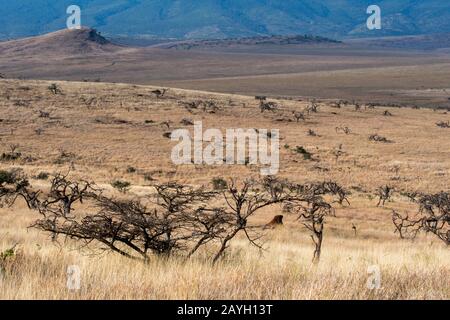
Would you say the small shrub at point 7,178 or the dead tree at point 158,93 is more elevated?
the dead tree at point 158,93

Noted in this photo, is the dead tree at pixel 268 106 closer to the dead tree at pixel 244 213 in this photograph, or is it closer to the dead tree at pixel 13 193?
the dead tree at pixel 244 213

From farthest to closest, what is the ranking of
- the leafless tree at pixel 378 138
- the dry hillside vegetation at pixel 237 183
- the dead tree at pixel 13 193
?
the leafless tree at pixel 378 138, the dead tree at pixel 13 193, the dry hillside vegetation at pixel 237 183

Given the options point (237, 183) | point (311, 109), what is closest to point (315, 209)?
point (237, 183)

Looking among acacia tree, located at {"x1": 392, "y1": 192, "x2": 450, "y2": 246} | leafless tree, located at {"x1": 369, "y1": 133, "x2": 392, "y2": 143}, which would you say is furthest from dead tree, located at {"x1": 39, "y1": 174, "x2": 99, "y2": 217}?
leafless tree, located at {"x1": 369, "y1": 133, "x2": 392, "y2": 143}

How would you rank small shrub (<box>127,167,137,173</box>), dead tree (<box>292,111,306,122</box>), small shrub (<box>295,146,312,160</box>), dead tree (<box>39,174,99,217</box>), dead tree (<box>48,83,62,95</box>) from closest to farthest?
1. dead tree (<box>39,174,99,217</box>)
2. small shrub (<box>127,167,137,173</box>)
3. small shrub (<box>295,146,312,160</box>)
4. dead tree (<box>292,111,306,122</box>)
5. dead tree (<box>48,83,62,95</box>)

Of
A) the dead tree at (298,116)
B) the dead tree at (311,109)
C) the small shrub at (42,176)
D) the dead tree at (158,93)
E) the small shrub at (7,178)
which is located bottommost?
the small shrub at (42,176)

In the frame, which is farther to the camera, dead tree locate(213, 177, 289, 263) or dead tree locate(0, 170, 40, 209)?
dead tree locate(0, 170, 40, 209)

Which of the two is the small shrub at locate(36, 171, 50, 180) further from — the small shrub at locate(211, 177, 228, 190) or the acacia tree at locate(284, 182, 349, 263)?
the acacia tree at locate(284, 182, 349, 263)

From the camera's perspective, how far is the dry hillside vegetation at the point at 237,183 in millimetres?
5008

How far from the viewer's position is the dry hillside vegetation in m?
5.01

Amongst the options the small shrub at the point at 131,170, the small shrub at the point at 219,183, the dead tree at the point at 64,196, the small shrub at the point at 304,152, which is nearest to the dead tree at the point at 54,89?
the small shrub at the point at 131,170

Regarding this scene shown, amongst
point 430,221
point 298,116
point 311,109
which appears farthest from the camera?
point 311,109

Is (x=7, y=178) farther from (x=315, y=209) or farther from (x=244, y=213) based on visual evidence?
(x=315, y=209)

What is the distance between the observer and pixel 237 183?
37.5 metres
